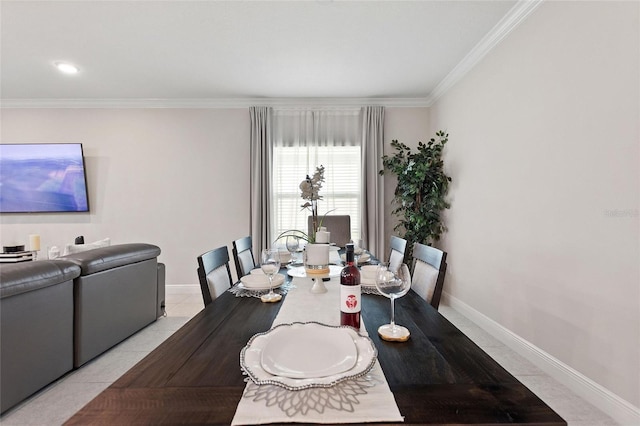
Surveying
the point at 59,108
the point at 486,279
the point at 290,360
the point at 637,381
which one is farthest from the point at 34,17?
the point at 637,381

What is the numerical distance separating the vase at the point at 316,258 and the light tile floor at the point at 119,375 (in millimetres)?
1531

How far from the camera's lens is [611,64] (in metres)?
1.65

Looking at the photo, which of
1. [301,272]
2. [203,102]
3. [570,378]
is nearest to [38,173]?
[203,102]

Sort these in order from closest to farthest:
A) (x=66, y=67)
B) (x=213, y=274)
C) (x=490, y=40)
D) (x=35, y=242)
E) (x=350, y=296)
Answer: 1. (x=350, y=296)
2. (x=213, y=274)
3. (x=490, y=40)
4. (x=66, y=67)
5. (x=35, y=242)

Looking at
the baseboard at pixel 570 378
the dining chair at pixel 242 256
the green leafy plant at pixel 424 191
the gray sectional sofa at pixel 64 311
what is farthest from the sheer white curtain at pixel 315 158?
the baseboard at pixel 570 378

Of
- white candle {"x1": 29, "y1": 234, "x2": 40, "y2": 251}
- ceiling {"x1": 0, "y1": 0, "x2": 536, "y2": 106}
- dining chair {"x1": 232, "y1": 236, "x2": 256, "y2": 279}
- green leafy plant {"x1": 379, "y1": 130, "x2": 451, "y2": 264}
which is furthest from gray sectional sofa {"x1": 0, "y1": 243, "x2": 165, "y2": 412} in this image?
green leafy plant {"x1": 379, "y1": 130, "x2": 451, "y2": 264}

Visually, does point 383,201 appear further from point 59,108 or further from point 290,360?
point 59,108

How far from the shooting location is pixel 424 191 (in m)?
3.77

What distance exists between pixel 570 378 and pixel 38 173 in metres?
6.01

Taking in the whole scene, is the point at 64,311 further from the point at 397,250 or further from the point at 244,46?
the point at 244,46

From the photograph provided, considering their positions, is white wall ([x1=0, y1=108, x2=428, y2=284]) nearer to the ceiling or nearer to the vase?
the ceiling

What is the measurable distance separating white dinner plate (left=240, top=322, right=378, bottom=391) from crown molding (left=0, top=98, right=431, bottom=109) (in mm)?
3792

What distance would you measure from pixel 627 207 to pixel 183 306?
397 centimetres

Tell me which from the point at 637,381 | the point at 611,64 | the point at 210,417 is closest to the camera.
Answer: the point at 210,417
